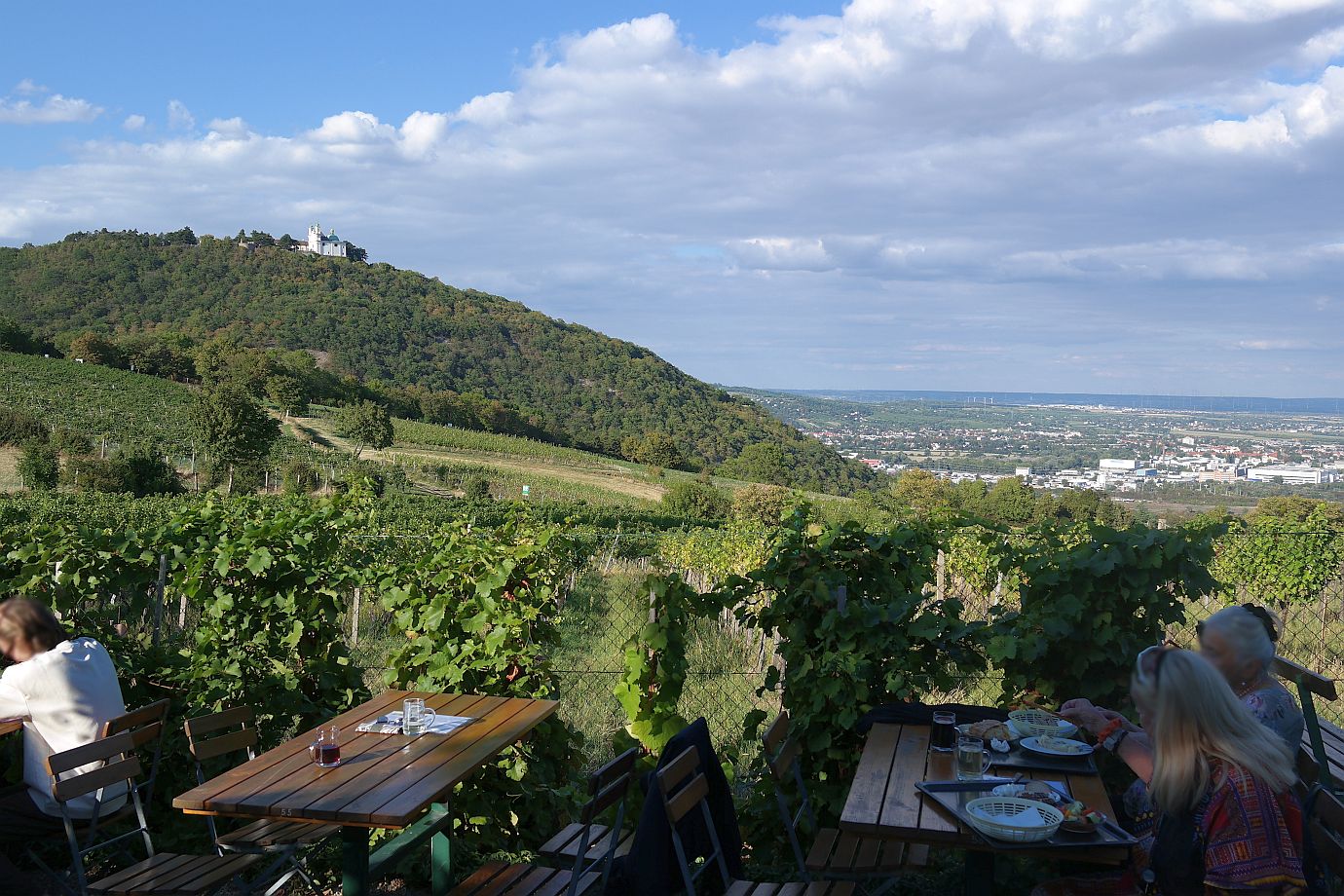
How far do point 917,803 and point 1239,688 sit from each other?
1.03 meters

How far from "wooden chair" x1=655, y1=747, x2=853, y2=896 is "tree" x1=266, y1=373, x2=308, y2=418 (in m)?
54.5

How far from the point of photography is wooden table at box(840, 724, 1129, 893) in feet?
7.70

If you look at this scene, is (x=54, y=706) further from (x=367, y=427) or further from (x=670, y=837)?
(x=367, y=427)

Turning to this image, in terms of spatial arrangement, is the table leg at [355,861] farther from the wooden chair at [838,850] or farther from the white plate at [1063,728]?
the white plate at [1063,728]

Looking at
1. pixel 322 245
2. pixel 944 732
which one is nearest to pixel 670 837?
pixel 944 732

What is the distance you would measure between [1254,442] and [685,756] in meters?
67.9

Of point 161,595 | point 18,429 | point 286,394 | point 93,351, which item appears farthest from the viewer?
point 93,351

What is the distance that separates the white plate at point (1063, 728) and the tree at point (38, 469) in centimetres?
3300

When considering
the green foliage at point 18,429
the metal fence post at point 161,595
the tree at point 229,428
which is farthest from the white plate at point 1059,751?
the green foliage at point 18,429

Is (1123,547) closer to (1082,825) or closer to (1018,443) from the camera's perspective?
(1082,825)

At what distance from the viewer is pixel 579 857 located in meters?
2.81

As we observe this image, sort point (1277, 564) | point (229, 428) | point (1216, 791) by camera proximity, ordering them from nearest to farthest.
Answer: point (1216, 791)
point (1277, 564)
point (229, 428)

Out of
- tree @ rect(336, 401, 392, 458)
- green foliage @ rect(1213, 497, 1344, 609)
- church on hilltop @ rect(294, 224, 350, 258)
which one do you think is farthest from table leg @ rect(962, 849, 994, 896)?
church on hilltop @ rect(294, 224, 350, 258)

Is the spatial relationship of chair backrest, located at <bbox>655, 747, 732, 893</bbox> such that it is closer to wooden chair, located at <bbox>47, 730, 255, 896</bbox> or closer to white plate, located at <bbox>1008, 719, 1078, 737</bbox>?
white plate, located at <bbox>1008, 719, 1078, 737</bbox>
